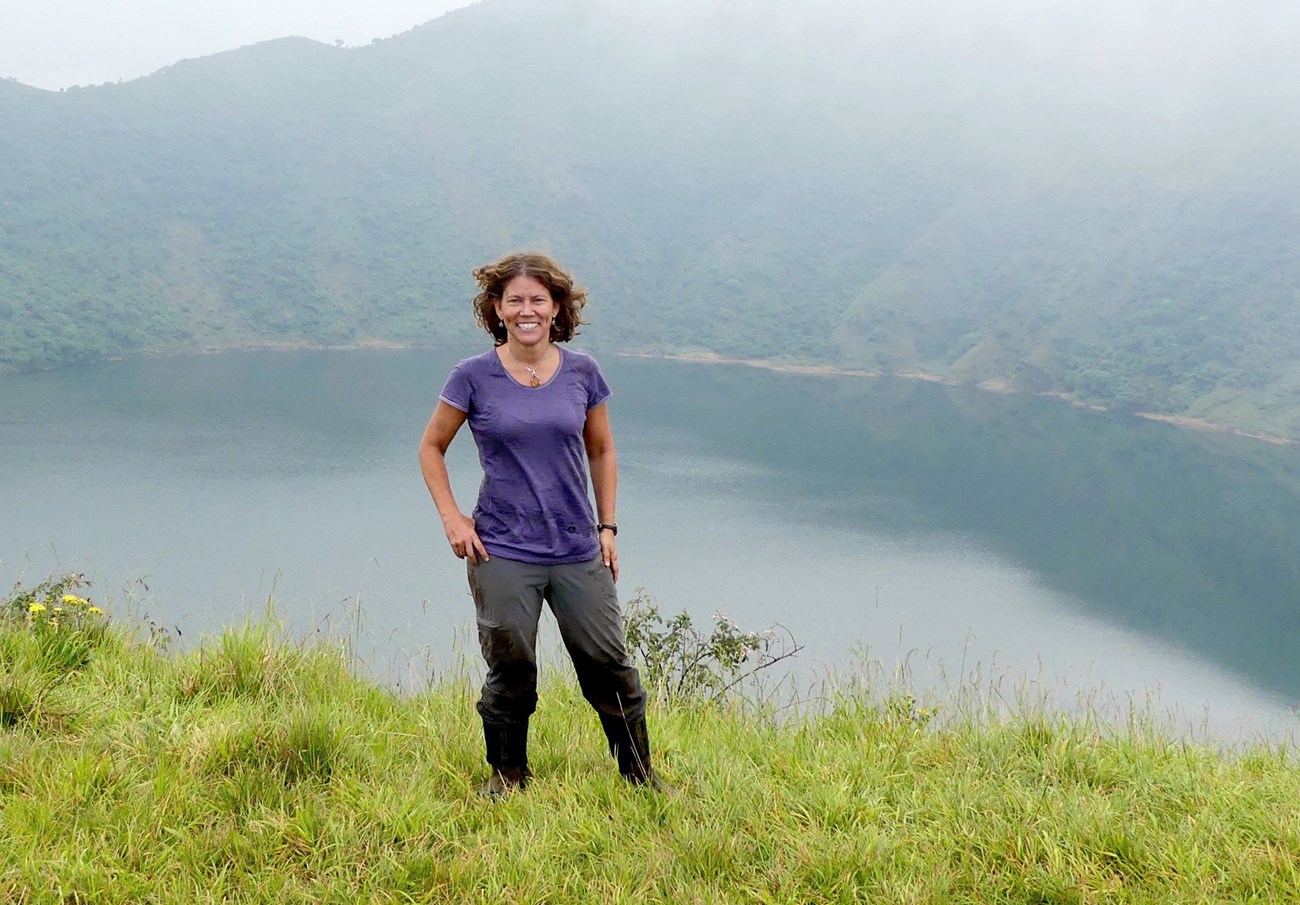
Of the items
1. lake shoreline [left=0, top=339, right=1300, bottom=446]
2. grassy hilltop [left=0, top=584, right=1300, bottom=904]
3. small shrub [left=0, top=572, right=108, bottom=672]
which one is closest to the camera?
grassy hilltop [left=0, top=584, right=1300, bottom=904]

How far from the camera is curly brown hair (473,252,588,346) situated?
7.89ft

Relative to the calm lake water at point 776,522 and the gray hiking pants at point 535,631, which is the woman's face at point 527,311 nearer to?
the gray hiking pants at point 535,631

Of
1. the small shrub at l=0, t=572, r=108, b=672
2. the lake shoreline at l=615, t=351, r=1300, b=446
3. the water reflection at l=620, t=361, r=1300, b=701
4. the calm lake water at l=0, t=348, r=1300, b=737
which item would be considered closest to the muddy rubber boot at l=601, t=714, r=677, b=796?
the calm lake water at l=0, t=348, r=1300, b=737

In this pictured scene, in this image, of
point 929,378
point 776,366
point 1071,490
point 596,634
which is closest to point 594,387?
point 596,634

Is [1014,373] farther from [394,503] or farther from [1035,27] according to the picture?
[1035,27]

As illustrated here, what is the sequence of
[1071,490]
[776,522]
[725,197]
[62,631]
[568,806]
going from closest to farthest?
[568,806] → [62,631] → [776,522] → [1071,490] → [725,197]

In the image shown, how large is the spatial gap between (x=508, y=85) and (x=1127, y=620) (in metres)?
143

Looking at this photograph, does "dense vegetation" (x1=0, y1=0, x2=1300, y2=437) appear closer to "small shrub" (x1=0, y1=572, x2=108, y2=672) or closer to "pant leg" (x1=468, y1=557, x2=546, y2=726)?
"pant leg" (x1=468, y1=557, x2=546, y2=726)

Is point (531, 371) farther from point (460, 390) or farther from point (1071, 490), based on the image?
point (1071, 490)

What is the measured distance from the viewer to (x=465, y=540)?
7.46 feet

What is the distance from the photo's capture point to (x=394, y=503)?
1336 inches

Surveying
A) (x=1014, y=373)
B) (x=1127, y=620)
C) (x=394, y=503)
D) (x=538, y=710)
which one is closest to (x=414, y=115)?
(x=1014, y=373)

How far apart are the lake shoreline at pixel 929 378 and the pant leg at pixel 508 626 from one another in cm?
6395

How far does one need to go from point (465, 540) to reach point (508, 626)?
0.78ft
